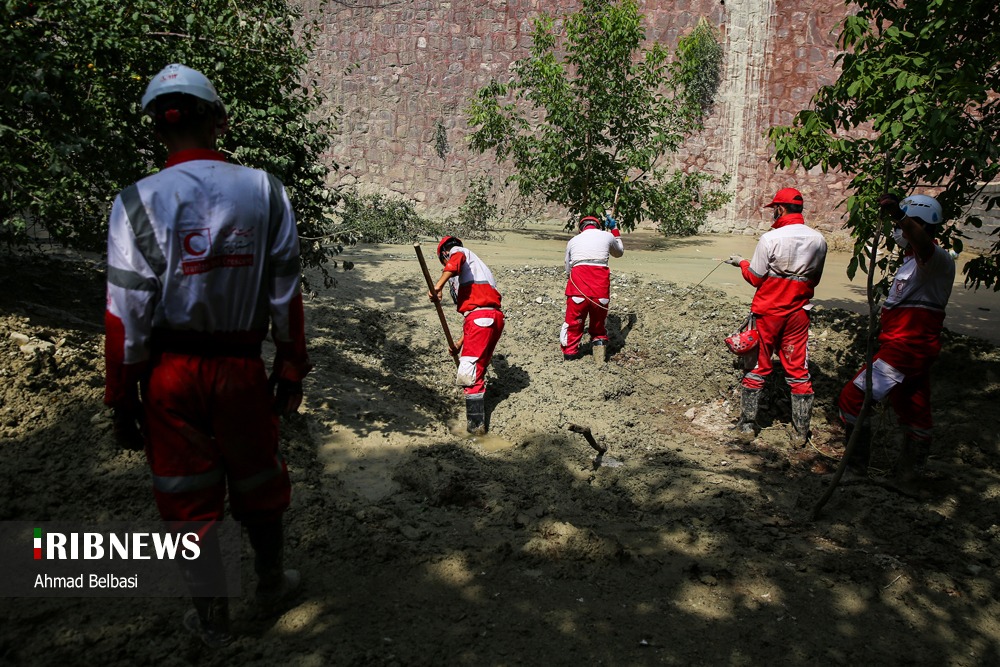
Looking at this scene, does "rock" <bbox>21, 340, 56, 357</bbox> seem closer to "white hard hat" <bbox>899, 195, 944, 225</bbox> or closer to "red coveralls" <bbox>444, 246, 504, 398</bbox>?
"red coveralls" <bbox>444, 246, 504, 398</bbox>

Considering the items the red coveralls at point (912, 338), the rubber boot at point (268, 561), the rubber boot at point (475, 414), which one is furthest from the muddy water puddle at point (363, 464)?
the red coveralls at point (912, 338)

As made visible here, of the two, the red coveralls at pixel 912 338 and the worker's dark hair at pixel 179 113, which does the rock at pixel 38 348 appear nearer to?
the worker's dark hair at pixel 179 113

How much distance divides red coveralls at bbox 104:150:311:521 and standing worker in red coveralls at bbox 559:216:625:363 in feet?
14.9

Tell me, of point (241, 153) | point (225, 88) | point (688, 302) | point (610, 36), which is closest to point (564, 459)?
point (241, 153)

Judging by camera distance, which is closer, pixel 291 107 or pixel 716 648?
pixel 716 648

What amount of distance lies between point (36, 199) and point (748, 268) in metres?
4.64

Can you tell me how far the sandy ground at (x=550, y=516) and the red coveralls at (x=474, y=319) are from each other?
0.47 metres

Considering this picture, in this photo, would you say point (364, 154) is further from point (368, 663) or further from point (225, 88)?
point (368, 663)

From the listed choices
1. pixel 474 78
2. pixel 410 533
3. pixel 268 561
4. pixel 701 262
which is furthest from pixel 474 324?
pixel 474 78

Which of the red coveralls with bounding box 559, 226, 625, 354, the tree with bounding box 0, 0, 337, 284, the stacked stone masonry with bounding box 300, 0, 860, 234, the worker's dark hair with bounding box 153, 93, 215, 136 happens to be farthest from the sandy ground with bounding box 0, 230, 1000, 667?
the stacked stone masonry with bounding box 300, 0, 860, 234

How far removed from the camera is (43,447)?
10.2ft

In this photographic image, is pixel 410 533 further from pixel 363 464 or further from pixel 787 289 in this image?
pixel 787 289

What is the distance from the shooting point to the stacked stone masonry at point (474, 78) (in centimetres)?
1482

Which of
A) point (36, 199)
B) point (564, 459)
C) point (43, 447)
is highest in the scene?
point (36, 199)
